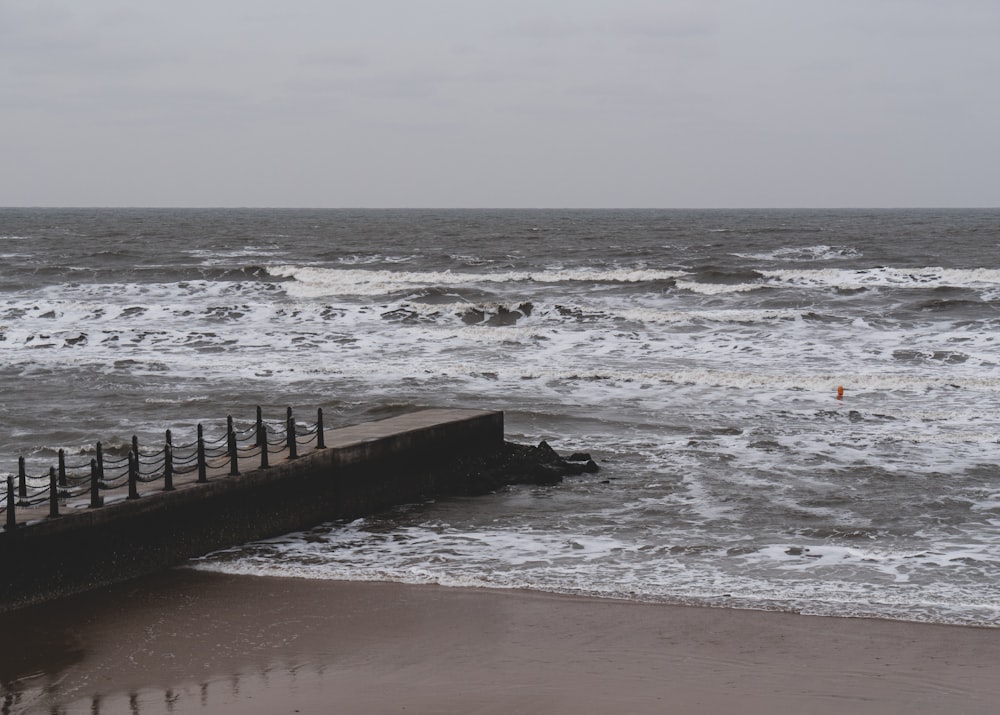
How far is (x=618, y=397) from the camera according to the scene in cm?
2588

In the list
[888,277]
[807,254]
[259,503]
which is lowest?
[259,503]

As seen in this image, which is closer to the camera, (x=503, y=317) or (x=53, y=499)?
(x=53, y=499)

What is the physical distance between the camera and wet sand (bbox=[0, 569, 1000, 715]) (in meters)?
9.67

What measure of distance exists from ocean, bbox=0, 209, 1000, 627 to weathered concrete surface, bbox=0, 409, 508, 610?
1.22ft

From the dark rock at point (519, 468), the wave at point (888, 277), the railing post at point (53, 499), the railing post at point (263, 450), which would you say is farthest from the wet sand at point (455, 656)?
the wave at point (888, 277)

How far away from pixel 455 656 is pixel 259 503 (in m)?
4.48

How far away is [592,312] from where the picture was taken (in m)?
41.6

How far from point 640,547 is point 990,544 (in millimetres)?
4117

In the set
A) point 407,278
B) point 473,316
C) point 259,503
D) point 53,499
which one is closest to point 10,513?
point 53,499

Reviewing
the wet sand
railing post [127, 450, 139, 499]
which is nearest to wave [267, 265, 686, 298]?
railing post [127, 450, 139, 499]

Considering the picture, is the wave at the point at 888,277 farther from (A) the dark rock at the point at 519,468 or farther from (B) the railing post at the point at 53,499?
(B) the railing post at the point at 53,499

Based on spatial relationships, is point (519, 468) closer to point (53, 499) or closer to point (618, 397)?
point (53, 499)

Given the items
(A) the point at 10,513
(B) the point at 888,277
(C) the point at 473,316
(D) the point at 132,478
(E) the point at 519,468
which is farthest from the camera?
(B) the point at 888,277

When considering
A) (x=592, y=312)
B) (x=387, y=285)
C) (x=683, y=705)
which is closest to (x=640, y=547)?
(x=683, y=705)
